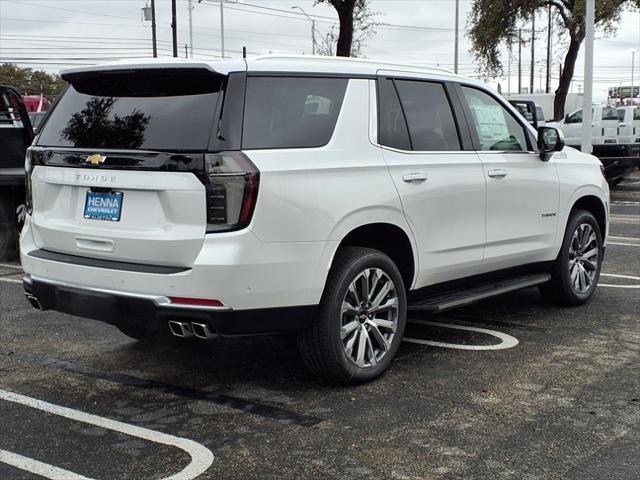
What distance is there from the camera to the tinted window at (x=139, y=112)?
4172mm

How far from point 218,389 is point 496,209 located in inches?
90.1

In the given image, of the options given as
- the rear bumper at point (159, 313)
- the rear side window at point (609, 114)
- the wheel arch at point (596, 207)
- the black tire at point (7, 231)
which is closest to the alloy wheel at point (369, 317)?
the rear bumper at point (159, 313)

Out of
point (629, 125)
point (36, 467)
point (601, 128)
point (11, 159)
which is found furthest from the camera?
point (601, 128)

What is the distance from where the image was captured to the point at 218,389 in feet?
15.5

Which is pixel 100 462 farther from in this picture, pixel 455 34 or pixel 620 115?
pixel 455 34

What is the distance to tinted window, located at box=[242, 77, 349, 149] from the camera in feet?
13.8

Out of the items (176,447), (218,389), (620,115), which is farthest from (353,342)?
(620,115)

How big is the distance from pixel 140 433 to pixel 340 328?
120cm

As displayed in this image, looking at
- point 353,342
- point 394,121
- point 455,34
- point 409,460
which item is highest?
point 455,34

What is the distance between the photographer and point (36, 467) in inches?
142

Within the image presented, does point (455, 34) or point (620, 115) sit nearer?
point (620, 115)

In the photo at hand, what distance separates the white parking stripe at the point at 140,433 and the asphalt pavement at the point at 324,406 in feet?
0.04

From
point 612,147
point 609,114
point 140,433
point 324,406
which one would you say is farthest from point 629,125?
point 140,433

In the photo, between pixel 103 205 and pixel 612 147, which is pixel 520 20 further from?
pixel 103 205
